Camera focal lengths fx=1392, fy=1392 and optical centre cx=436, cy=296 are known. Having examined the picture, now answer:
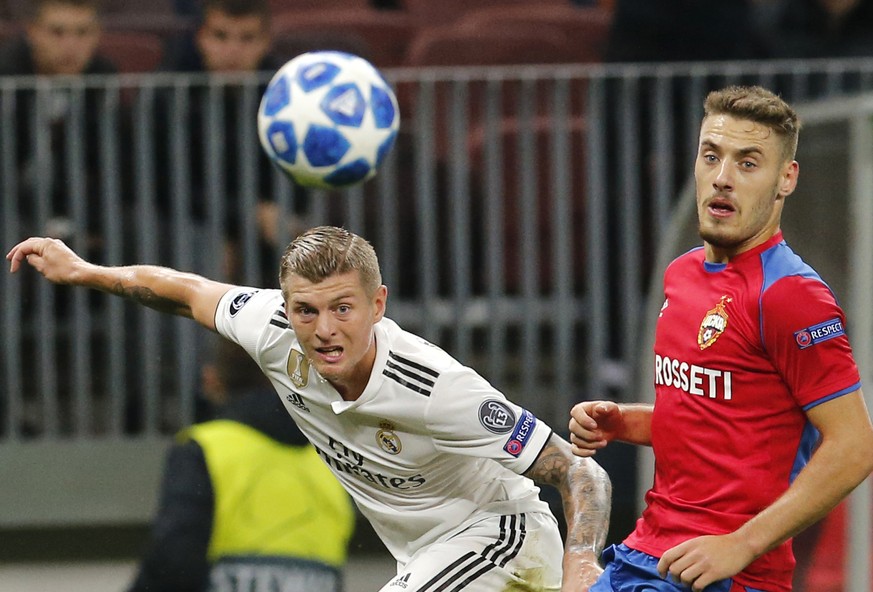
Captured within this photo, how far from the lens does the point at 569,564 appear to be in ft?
11.3

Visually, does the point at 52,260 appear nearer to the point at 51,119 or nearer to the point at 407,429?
the point at 407,429

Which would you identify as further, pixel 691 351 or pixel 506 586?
pixel 506 586

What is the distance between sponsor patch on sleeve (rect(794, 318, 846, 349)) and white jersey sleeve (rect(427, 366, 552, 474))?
95 centimetres

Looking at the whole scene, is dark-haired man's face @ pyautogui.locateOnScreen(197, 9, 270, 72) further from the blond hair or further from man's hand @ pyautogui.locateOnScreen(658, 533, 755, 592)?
man's hand @ pyautogui.locateOnScreen(658, 533, 755, 592)

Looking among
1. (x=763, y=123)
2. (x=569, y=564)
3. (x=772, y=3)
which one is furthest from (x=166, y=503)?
(x=772, y=3)

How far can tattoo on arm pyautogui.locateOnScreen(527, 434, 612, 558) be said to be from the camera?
3.53m

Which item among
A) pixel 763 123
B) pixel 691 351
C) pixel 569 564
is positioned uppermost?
pixel 763 123

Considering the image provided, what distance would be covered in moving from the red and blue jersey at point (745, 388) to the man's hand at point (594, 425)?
0.20m

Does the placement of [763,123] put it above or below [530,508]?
above

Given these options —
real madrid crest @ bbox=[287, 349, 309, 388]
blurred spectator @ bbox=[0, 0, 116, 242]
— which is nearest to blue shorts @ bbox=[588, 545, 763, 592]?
real madrid crest @ bbox=[287, 349, 309, 388]

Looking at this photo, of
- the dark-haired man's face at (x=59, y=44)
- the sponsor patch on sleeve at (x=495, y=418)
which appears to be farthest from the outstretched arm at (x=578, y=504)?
the dark-haired man's face at (x=59, y=44)

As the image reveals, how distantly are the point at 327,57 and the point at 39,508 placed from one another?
8.87ft

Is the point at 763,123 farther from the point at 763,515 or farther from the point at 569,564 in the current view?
the point at 569,564

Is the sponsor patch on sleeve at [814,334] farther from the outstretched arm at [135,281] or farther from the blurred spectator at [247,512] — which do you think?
the blurred spectator at [247,512]
